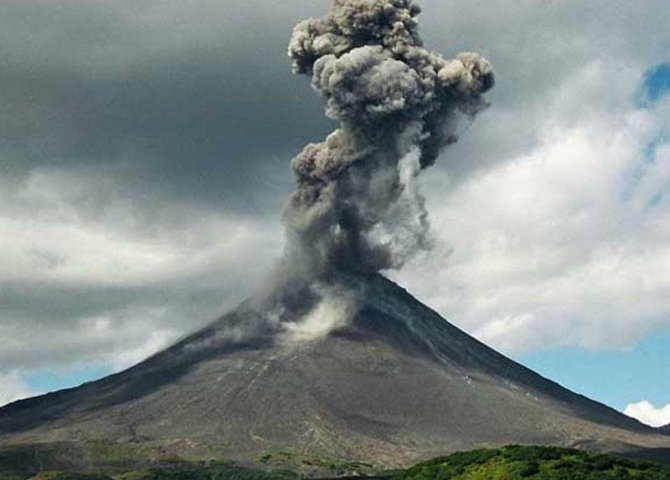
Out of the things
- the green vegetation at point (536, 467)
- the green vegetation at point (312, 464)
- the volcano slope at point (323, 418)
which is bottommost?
the green vegetation at point (536, 467)

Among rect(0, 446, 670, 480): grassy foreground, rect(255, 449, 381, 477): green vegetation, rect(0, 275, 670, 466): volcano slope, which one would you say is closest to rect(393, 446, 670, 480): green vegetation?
rect(0, 446, 670, 480): grassy foreground

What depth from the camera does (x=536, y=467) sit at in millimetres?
40219

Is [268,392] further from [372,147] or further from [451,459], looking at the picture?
[451,459]

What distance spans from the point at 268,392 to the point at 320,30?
65.3 meters

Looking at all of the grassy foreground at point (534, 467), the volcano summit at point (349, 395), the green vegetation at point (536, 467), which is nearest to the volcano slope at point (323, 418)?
the volcano summit at point (349, 395)

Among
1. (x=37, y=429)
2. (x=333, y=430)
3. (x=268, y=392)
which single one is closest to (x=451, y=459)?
(x=333, y=430)

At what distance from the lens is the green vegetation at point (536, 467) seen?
39.4m

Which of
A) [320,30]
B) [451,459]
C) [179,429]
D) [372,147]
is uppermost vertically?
[320,30]

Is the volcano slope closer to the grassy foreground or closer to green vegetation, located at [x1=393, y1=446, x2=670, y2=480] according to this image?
the grassy foreground

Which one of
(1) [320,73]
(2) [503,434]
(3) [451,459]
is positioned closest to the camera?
(3) [451,459]

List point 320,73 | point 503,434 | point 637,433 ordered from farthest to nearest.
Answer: point 637,433 < point 320,73 < point 503,434

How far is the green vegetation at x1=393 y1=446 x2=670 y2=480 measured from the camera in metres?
39.4

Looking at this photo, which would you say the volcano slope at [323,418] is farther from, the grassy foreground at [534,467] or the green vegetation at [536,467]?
the green vegetation at [536,467]

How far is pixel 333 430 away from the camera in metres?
172
